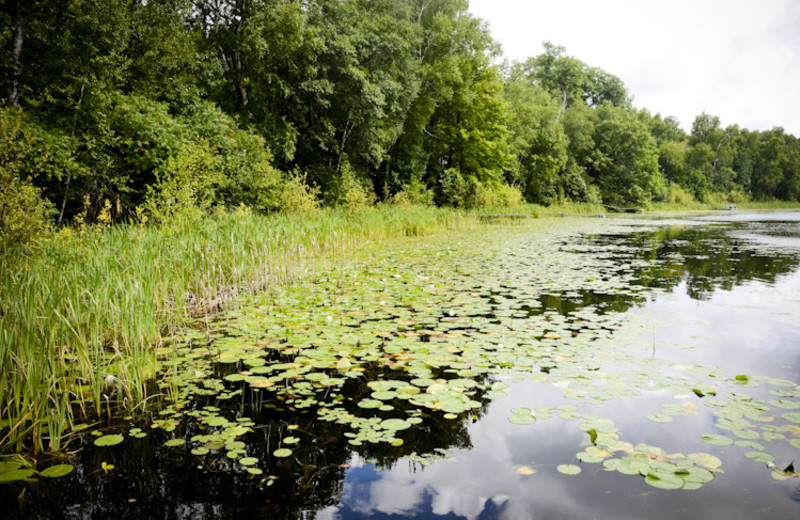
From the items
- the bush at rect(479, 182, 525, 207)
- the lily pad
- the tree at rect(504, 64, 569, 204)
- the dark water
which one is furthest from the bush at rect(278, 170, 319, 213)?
the tree at rect(504, 64, 569, 204)

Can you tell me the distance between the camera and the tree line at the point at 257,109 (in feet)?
31.1

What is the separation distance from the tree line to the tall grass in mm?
1430

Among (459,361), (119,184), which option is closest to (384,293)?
(459,361)

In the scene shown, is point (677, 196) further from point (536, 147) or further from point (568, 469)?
point (568, 469)

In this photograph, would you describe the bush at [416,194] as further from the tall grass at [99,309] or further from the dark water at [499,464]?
the dark water at [499,464]

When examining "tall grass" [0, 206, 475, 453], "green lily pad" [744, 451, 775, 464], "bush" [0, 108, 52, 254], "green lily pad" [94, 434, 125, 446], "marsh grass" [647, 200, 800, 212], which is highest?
"marsh grass" [647, 200, 800, 212]

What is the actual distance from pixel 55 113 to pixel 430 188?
62.7 feet

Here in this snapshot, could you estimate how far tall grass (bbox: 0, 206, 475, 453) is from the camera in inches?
103

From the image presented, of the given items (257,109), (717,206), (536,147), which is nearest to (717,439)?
(257,109)

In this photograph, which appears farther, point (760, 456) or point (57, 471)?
point (760, 456)

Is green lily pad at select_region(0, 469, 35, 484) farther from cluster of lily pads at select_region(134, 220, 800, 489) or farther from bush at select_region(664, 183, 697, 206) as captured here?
bush at select_region(664, 183, 697, 206)

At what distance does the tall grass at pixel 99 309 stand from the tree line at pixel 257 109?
1430mm

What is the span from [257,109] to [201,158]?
8.86 m

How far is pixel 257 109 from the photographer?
17.3 meters
